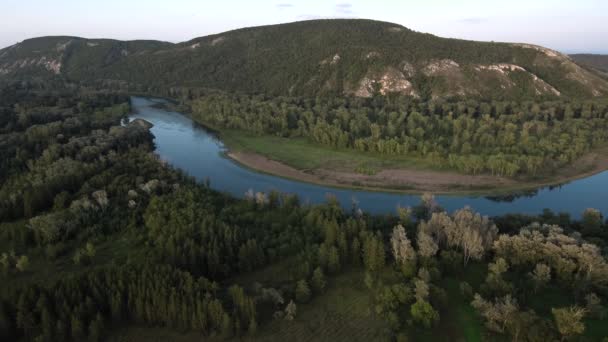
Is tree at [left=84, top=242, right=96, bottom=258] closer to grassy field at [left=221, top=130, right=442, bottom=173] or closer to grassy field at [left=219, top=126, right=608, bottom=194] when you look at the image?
grassy field at [left=219, top=126, right=608, bottom=194]

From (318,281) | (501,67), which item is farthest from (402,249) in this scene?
(501,67)

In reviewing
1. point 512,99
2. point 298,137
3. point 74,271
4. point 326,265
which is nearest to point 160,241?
point 74,271

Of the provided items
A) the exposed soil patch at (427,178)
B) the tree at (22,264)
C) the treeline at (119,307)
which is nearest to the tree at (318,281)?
the treeline at (119,307)

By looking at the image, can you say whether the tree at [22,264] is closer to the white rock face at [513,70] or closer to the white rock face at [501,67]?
the white rock face at [513,70]

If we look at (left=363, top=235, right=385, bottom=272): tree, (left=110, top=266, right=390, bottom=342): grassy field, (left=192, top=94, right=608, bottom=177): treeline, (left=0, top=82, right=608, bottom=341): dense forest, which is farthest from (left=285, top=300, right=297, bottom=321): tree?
(left=192, top=94, right=608, bottom=177): treeline

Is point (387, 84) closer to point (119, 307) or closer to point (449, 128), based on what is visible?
point (449, 128)

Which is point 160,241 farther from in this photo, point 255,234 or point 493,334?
point 493,334
